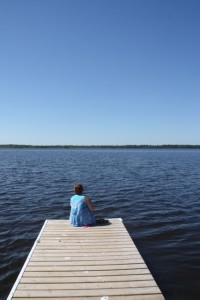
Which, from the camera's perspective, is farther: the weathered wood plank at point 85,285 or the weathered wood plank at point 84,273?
Answer: the weathered wood plank at point 84,273

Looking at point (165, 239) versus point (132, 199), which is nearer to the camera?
point (165, 239)

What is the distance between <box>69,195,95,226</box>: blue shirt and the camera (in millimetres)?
10555

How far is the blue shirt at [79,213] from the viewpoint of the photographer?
416 inches

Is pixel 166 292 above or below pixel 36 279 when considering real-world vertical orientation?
below

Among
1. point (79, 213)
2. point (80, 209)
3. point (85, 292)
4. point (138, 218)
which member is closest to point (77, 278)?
point (85, 292)

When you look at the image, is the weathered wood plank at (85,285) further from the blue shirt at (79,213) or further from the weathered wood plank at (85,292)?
the blue shirt at (79,213)

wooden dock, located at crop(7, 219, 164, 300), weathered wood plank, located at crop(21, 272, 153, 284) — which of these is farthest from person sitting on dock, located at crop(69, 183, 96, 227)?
weathered wood plank, located at crop(21, 272, 153, 284)

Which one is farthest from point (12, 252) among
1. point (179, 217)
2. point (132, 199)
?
point (132, 199)

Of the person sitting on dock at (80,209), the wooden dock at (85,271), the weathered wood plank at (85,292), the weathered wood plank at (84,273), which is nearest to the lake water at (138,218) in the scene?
the wooden dock at (85,271)

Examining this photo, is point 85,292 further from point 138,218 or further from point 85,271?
point 138,218

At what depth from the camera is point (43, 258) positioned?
7.89 metres

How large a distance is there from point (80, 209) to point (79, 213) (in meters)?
0.30

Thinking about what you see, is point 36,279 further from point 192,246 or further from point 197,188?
point 197,188

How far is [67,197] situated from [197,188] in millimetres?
11473
